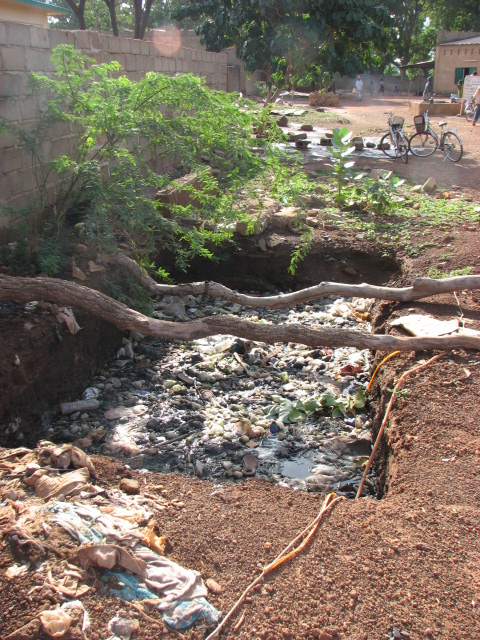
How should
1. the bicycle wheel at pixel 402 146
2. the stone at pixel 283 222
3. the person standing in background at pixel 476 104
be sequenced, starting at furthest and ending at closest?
the person standing in background at pixel 476 104 < the bicycle wheel at pixel 402 146 < the stone at pixel 283 222

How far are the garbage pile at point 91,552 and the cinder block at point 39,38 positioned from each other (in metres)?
4.30

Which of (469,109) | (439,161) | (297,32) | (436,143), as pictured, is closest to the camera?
(439,161)

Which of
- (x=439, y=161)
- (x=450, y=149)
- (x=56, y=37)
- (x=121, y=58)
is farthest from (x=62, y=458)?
(x=450, y=149)

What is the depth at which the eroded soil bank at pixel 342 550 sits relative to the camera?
203 cm

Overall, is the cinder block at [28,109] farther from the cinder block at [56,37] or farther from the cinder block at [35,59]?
the cinder block at [56,37]

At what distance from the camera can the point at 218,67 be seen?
12172 millimetres

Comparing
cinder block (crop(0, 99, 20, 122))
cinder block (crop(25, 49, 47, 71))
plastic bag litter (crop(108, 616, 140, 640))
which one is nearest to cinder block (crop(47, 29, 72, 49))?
cinder block (crop(25, 49, 47, 71))

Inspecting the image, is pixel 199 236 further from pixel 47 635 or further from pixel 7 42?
pixel 47 635

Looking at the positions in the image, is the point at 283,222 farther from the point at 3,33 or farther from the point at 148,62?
the point at 3,33

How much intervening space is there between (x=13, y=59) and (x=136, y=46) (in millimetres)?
3526

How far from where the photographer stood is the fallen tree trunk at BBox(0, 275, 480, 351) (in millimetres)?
4078

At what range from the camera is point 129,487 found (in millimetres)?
2844

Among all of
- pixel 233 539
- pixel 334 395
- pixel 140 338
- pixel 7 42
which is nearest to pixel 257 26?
pixel 7 42

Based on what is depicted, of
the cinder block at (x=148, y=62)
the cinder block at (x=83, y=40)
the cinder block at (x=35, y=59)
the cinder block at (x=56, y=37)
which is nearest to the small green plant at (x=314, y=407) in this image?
the cinder block at (x=35, y=59)
